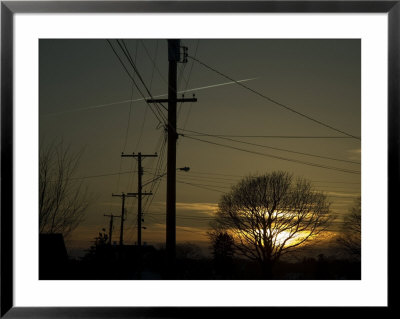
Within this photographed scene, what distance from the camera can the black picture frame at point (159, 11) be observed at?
239 centimetres

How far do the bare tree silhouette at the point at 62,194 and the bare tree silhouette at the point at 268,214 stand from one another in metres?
4.56

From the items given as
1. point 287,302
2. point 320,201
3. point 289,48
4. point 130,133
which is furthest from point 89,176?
point 320,201

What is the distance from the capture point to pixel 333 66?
4.10 meters

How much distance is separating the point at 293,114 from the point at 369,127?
4.10 meters

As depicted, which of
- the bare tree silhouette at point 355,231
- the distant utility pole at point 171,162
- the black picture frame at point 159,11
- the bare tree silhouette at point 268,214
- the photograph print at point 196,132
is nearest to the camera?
the black picture frame at point 159,11

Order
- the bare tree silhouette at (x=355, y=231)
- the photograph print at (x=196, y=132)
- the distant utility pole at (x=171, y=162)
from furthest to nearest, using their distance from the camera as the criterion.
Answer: the distant utility pole at (x=171, y=162) → the photograph print at (x=196, y=132) → the bare tree silhouette at (x=355, y=231)

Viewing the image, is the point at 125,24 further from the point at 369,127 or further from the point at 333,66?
the point at 333,66

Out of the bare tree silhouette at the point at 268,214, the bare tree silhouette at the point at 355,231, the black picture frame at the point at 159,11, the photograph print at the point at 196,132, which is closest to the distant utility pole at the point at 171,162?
the photograph print at the point at 196,132

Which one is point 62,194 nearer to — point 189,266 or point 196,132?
point 189,266

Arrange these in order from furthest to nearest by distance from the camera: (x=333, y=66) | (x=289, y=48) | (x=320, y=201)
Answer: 1. (x=320, y=201)
2. (x=289, y=48)
3. (x=333, y=66)

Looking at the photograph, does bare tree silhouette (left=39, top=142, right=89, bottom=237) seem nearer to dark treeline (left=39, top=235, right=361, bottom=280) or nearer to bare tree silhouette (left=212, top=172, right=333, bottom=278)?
dark treeline (left=39, top=235, right=361, bottom=280)

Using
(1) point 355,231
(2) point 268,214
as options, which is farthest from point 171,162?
(2) point 268,214

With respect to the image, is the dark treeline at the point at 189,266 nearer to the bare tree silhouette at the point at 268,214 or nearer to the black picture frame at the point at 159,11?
the black picture frame at the point at 159,11

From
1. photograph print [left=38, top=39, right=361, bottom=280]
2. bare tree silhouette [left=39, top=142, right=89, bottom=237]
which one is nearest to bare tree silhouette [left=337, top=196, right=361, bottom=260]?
photograph print [left=38, top=39, right=361, bottom=280]
